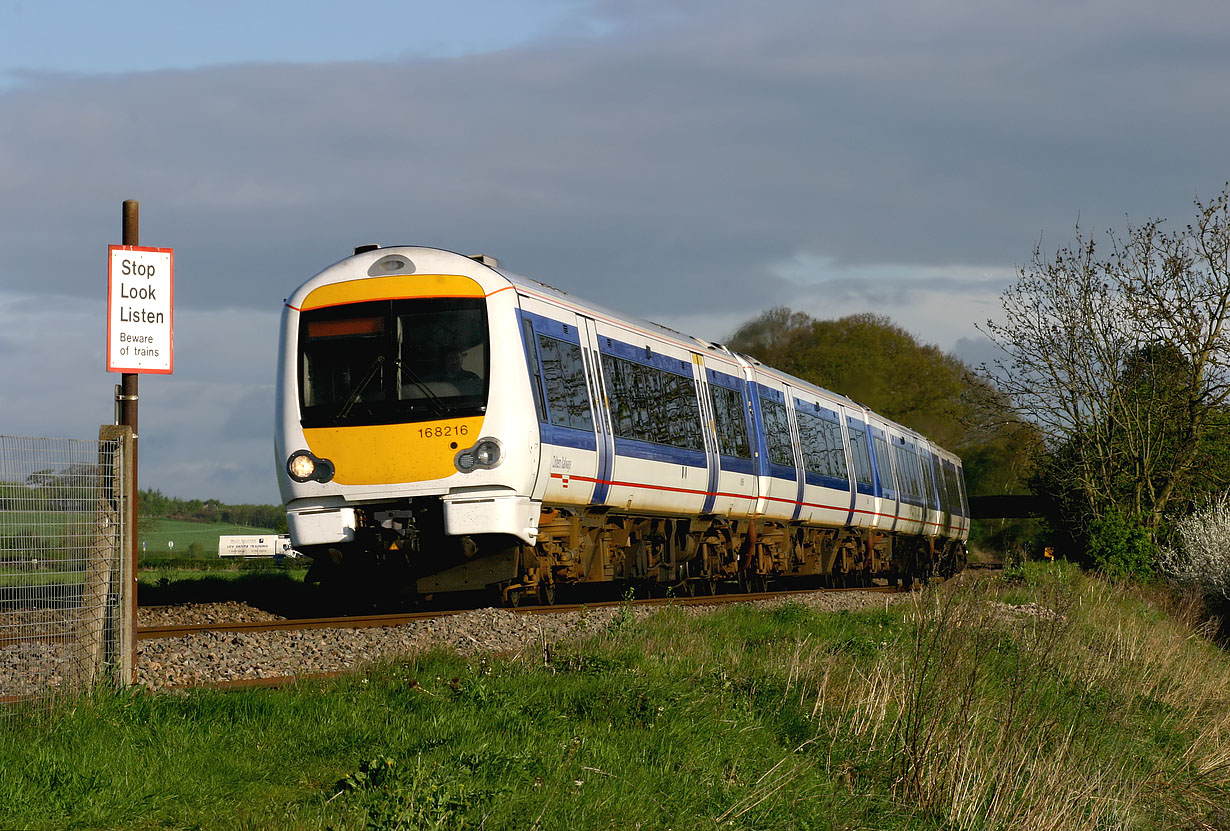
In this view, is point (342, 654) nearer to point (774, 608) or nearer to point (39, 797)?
point (39, 797)

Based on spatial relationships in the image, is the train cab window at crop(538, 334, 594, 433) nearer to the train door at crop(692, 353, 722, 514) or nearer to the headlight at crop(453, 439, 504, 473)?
the headlight at crop(453, 439, 504, 473)

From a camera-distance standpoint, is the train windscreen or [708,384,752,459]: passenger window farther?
[708,384,752,459]: passenger window

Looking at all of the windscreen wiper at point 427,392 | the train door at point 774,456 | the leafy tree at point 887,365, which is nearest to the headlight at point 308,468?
the windscreen wiper at point 427,392

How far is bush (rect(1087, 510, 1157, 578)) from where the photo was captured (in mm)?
29953

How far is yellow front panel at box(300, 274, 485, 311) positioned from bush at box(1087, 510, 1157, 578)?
22.1 meters

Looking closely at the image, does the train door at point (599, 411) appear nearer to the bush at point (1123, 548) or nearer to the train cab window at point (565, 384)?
the train cab window at point (565, 384)

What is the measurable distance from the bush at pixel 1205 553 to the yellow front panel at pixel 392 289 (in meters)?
20.5

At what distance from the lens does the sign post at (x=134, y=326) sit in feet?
24.9

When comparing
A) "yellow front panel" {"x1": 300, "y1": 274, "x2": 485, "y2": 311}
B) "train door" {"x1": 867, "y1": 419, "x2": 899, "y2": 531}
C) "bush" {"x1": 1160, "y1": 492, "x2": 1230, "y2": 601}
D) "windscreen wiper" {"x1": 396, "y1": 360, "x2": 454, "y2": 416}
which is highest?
"yellow front panel" {"x1": 300, "y1": 274, "x2": 485, "y2": 311}

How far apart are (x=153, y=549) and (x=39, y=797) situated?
126 ft

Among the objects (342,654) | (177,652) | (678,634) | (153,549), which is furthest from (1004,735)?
(153,549)

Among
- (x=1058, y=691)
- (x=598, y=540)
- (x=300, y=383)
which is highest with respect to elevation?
(x=300, y=383)

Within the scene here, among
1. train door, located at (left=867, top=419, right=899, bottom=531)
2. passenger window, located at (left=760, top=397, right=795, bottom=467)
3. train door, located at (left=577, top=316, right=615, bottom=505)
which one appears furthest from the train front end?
train door, located at (left=867, top=419, right=899, bottom=531)

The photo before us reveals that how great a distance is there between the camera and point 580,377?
13.8 metres
